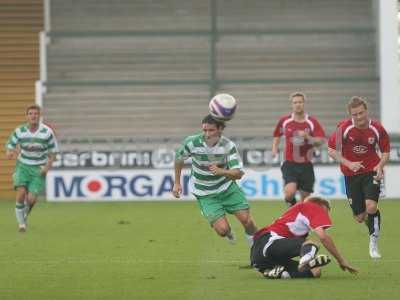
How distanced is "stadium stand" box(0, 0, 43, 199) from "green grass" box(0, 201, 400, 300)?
8242mm

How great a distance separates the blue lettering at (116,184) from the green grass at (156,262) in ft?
15.9

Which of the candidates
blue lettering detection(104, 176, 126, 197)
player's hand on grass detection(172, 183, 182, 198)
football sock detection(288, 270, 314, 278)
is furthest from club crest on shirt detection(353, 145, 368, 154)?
blue lettering detection(104, 176, 126, 197)

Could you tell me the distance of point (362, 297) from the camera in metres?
10.9

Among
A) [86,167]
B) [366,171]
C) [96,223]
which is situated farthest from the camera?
[86,167]

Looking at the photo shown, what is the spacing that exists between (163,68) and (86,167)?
5261mm

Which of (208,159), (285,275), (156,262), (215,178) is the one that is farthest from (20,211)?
(285,275)

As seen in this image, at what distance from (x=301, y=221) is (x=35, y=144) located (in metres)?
8.75

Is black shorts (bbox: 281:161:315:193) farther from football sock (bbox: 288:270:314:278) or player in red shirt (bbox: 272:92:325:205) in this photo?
football sock (bbox: 288:270:314:278)

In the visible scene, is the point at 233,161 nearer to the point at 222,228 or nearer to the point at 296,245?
the point at 222,228

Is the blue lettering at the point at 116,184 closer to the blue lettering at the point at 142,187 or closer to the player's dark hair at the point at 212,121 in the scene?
the blue lettering at the point at 142,187

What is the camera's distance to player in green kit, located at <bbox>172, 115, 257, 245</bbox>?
1377 centimetres

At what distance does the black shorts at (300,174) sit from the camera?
19.3 meters

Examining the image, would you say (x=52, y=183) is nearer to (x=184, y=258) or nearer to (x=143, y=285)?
(x=184, y=258)

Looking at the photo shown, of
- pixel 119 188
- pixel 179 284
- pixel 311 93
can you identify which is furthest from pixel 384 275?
pixel 311 93
